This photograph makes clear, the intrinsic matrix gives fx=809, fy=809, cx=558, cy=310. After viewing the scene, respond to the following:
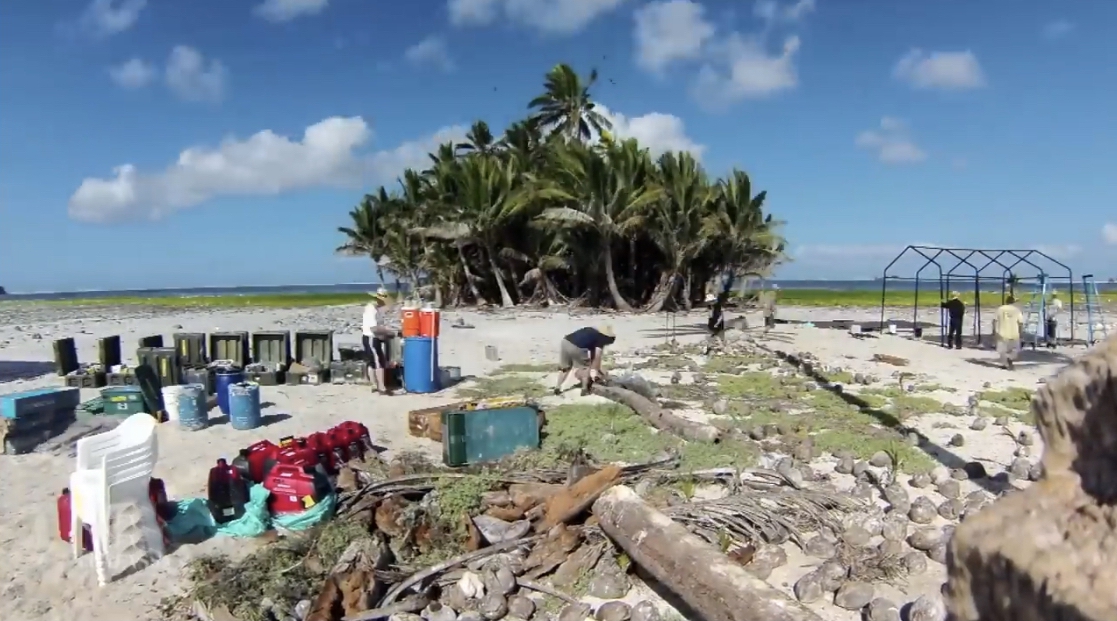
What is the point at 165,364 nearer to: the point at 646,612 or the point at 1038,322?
the point at 646,612

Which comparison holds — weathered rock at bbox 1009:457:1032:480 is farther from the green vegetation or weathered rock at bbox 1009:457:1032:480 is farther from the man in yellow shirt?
the man in yellow shirt

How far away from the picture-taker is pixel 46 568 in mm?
5625

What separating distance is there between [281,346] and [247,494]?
326 inches

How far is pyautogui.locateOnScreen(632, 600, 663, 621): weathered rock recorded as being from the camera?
4.81 metres

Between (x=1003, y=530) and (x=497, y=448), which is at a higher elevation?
(x=1003, y=530)

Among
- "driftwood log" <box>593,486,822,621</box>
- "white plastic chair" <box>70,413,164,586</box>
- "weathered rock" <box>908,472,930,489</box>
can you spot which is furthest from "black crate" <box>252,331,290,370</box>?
"weathered rock" <box>908,472,930,489</box>

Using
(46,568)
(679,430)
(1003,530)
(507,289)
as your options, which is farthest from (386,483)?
(507,289)


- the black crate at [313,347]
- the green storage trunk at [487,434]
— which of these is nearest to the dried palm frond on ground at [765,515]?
the green storage trunk at [487,434]

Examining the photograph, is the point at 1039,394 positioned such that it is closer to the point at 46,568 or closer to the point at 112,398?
the point at 46,568

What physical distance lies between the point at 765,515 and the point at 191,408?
7216 millimetres

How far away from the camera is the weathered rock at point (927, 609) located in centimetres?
439

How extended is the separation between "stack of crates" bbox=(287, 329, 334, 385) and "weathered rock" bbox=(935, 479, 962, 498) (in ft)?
32.4

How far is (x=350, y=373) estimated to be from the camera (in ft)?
45.2

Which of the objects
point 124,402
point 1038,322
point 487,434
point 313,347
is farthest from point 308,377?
point 1038,322
